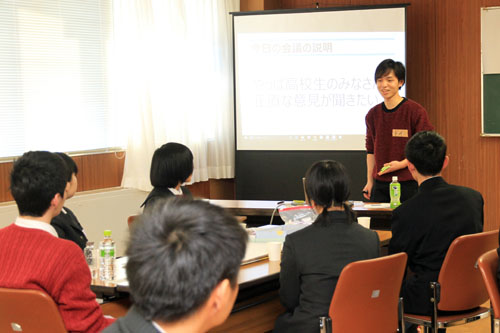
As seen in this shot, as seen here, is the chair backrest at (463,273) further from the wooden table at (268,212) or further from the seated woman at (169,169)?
the seated woman at (169,169)

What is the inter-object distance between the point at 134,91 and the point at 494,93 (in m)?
3.34

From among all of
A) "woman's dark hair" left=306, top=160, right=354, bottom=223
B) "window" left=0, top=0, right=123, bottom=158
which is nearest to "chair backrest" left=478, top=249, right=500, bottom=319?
"woman's dark hair" left=306, top=160, right=354, bottom=223

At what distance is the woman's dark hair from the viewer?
2.67m

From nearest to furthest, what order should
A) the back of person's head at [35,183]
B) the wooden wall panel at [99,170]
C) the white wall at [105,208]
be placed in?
the back of person's head at [35,183] → the white wall at [105,208] → the wooden wall panel at [99,170]

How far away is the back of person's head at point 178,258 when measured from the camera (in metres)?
1.09

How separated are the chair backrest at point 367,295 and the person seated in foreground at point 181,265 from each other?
1.36m

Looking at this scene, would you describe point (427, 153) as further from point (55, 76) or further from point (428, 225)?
point (55, 76)

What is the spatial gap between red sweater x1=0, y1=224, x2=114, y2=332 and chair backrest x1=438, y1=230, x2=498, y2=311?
163 cm

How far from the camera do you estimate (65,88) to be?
5055 mm

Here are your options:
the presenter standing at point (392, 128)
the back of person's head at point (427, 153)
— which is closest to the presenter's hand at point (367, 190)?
the presenter standing at point (392, 128)

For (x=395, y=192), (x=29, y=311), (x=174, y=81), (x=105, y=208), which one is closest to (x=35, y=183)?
(x=29, y=311)

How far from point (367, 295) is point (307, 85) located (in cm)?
396

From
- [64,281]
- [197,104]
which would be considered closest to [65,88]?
[197,104]

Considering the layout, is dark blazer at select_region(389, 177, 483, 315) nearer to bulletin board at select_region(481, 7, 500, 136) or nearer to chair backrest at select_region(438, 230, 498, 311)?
chair backrest at select_region(438, 230, 498, 311)
